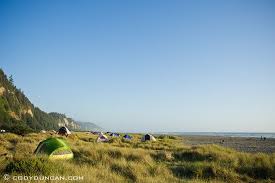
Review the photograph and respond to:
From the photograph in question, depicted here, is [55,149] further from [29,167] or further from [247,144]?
[247,144]

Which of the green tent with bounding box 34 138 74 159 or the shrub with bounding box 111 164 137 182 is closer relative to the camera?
the shrub with bounding box 111 164 137 182

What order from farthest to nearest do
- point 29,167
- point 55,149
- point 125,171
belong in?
point 55,149 → point 125,171 → point 29,167

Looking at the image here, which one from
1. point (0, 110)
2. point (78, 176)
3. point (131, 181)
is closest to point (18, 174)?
point (78, 176)

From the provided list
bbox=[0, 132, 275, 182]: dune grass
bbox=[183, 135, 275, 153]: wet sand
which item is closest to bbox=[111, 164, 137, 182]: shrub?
bbox=[0, 132, 275, 182]: dune grass

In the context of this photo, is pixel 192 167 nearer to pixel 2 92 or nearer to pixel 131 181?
pixel 131 181

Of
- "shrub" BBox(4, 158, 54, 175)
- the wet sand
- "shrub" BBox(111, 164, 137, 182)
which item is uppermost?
"shrub" BBox(4, 158, 54, 175)

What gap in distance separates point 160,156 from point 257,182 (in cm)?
624

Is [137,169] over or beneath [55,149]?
beneath

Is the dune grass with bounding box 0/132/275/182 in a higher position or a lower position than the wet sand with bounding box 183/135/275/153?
higher

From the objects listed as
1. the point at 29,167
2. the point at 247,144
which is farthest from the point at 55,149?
the point at 247,144

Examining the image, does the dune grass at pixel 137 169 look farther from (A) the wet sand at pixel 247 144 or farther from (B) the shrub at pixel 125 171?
(A) the wet sand at pixel 247 144

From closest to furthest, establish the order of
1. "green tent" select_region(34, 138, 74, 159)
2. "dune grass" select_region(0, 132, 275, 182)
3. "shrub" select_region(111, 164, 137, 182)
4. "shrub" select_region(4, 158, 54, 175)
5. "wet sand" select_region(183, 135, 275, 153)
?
"shrub" select_region(4, 158, 54, 175)
"dune grass" select_region(0, 132, 275, 182)
"shrub" select_region(111, 164, 137, 182)
"green tent" select_region(34, 138, 74, 159)
"wet sand" select_region(183, 135, 275, 153)

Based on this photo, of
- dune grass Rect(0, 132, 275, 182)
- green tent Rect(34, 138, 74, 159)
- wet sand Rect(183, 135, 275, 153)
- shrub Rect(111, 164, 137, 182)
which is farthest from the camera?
wet sand Rect(183, 135, 275, 153)

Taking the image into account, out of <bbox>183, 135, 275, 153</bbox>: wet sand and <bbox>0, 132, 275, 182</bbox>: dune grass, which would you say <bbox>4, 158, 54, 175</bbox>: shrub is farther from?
<bbox>183, 135, 275, 153</bbox>: wet sand
